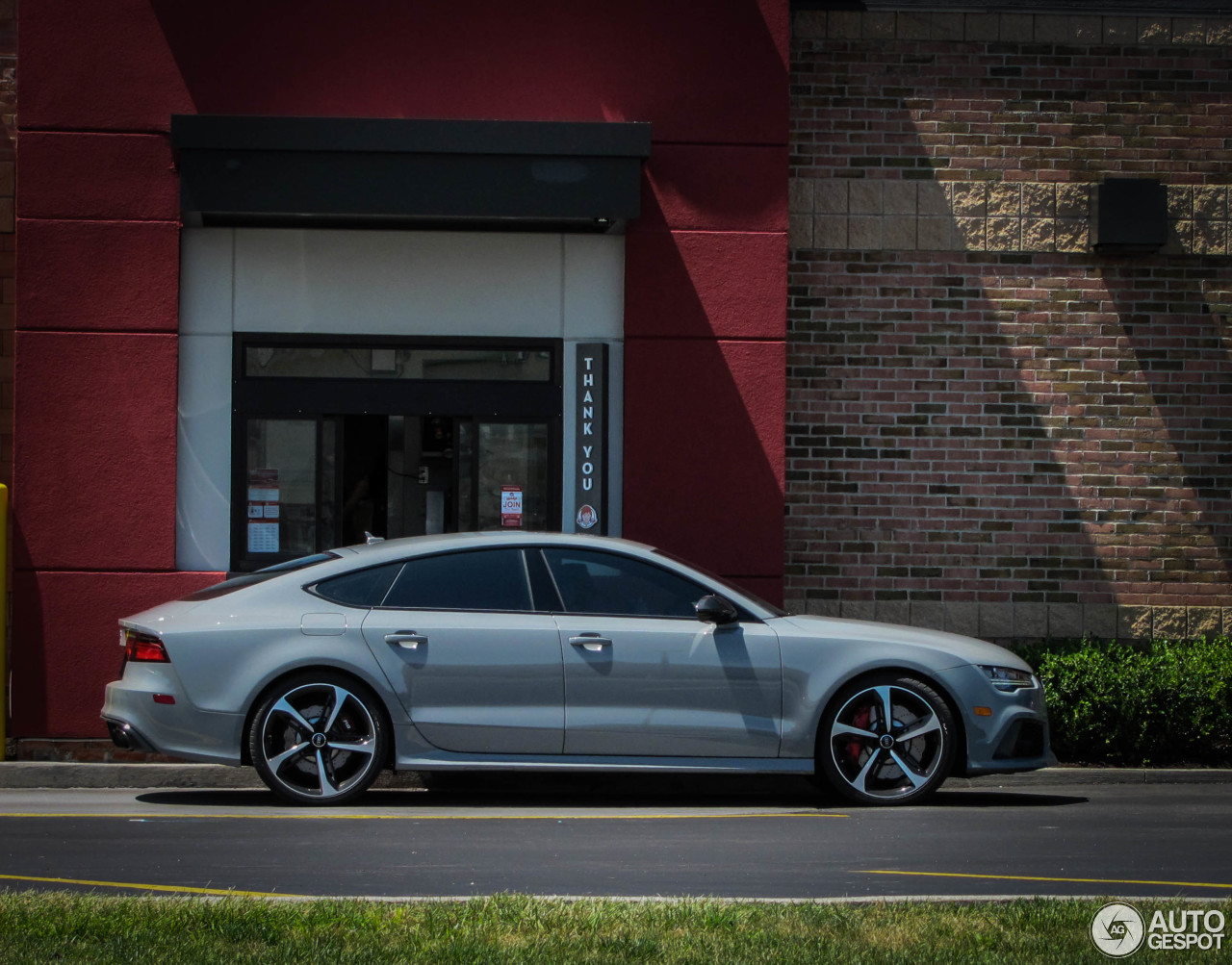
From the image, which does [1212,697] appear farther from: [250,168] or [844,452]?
[250,168]

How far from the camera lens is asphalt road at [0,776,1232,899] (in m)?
6.46

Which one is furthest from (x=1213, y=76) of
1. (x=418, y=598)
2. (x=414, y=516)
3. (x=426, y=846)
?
(x=426, y=846)

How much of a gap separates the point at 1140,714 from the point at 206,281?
7.43m

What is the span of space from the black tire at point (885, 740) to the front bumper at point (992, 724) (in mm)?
105

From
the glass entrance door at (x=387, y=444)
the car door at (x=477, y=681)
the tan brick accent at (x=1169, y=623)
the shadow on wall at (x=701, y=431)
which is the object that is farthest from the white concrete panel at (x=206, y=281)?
the tan brick accent at (x=1169, y=623)

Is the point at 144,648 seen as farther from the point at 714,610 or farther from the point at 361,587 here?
the point at 714,610

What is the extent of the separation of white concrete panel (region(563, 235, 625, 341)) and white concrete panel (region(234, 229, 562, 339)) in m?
0.10

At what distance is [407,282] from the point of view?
12.3 meters

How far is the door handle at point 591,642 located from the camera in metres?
8.64

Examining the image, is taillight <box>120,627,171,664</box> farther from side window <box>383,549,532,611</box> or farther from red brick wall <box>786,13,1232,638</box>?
red brick wall <box>786,13,1232,638</box>

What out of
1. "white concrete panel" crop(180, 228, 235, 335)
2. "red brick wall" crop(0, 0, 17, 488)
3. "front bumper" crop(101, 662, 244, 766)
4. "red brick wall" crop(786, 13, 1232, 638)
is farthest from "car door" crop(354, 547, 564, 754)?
"red brick wall" crop(0, 0, 17, 488)

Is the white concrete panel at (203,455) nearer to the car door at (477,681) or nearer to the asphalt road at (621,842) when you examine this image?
the asphalt road at (621,842)

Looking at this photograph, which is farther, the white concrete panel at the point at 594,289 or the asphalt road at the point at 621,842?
the white concrete panel at the point at 594,289

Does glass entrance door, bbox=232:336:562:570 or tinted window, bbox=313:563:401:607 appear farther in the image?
glass entrance door, bbox=232:336:562:570
